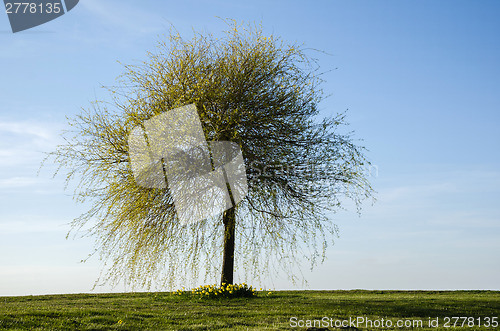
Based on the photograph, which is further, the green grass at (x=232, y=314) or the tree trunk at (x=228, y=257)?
the tree trunk at (x=228, y=257)

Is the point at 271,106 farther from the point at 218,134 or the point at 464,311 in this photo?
the point at 464,311

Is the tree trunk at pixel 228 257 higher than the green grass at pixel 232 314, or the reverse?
the tree trunk at pixel 228 257

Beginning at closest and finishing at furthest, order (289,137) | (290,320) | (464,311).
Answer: (290,320)
(464,311)
(289,137)

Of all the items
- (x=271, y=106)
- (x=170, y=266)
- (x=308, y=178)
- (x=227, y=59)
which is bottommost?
(x=170, y=266)

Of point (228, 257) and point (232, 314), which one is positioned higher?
point (228, 257)

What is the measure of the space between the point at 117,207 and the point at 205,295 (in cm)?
427

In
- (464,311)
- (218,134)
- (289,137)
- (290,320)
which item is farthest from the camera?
(289,137)

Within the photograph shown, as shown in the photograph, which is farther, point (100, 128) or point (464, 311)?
point (100, 128)

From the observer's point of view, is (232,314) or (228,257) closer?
(232,314)

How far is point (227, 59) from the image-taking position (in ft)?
51.5

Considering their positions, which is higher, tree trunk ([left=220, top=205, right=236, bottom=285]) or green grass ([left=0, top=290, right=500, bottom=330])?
tree trunk ([left=220, top=205, right=236, bottom=285])

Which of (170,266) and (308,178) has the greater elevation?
(308,178)

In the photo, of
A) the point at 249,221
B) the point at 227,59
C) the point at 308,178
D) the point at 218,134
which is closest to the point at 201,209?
the point at 249,221

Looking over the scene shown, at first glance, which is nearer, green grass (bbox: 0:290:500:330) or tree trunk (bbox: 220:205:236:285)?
green grass (bbox: 0:290:500:330)
